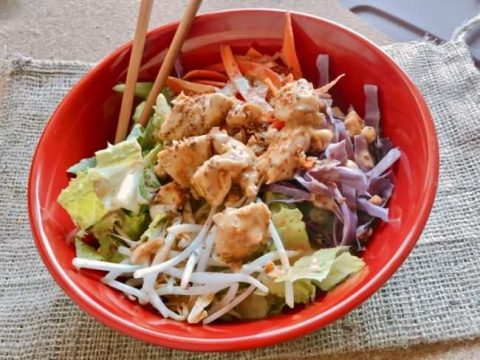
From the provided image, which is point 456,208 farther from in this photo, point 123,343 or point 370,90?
point 123,343

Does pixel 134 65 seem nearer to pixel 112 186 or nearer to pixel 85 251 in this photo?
pixel 112 186

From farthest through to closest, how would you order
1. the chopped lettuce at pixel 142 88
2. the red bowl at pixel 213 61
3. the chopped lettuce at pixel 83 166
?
the chopped lettuce at pixel 142 88 → the chopped lettuce at pixel 83 166 → the red bowl at pixel 213 61

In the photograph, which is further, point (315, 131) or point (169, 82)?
point (169, 82)

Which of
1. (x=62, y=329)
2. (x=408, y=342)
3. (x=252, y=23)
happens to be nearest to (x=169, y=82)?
(x=252, y=23)

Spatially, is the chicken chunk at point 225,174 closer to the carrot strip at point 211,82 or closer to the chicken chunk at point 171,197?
the chicken chunk at point 171,197

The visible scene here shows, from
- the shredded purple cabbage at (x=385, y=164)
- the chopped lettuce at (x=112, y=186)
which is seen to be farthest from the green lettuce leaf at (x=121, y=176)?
the shredded purple cabbage at (x=385, y=164)

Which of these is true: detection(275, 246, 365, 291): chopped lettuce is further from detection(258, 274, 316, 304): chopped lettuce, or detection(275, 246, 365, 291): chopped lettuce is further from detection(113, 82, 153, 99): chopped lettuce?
detection(113, 82, 153, 99): chopped lettuce
